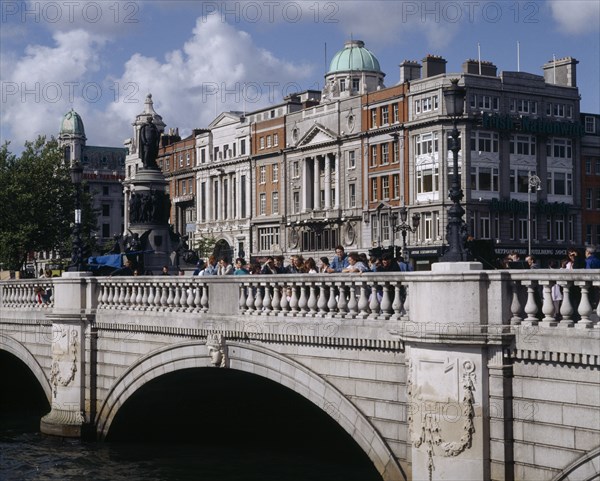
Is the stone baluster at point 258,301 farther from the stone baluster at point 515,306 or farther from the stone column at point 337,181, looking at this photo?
the stone column at point 337,181

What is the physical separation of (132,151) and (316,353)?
10508cm

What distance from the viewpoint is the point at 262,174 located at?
99.1 meters

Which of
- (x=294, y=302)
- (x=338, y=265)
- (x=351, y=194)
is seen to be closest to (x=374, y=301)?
(x=294, y=302)

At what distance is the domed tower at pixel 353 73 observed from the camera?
96938 millimetres

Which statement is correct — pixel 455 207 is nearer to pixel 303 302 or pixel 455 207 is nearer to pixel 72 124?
pixel 303 302

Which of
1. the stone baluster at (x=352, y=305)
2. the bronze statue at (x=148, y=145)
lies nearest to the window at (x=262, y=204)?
the bronze statue at (x=148, y=145)

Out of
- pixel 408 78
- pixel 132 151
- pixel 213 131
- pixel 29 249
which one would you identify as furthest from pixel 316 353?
pixel 132 151

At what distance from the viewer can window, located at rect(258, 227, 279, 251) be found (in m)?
96.9

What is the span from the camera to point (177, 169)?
115 meters

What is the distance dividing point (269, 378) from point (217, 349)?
153 centimetres

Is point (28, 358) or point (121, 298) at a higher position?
point (121, 298)

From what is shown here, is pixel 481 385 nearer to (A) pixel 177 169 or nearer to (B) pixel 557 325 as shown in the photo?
(B) pixel 557 325

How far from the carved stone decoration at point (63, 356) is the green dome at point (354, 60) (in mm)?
73582

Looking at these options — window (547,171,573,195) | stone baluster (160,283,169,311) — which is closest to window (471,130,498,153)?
window (547,171,573,195)
